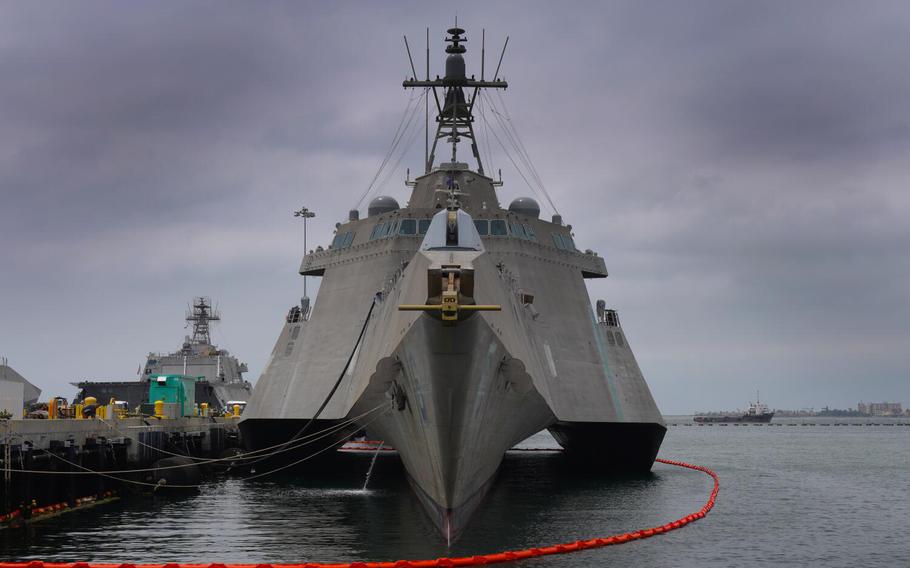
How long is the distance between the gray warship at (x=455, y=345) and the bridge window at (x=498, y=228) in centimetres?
3

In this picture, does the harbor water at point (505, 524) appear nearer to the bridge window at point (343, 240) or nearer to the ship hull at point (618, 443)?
the ship hull at point (618, 443)

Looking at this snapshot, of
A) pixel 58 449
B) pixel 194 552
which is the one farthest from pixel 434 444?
pixel 58 449

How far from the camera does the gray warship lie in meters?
15.6

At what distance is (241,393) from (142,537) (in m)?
49.5

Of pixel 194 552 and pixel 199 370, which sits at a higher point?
pixel 199 370

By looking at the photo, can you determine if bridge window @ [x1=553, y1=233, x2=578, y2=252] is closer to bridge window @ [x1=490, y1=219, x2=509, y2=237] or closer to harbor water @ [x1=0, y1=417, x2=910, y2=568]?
bridge window @ [x1=490, y1=219, x2=509, y2=237]

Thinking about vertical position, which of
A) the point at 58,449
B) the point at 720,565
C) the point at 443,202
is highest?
the point at 443,202

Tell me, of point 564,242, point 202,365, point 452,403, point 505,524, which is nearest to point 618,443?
point 564,242

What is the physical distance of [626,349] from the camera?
2800 cm

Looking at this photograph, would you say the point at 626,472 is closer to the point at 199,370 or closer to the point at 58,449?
the point at 58,449

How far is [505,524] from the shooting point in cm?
1850

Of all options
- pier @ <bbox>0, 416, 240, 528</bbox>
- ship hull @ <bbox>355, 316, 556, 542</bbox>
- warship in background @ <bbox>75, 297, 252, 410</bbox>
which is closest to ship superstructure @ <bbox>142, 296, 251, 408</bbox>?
warship in background @ <bbox>75, 297, 252, 410</bbox>

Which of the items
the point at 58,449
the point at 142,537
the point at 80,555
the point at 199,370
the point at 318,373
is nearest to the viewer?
the point at 80,555

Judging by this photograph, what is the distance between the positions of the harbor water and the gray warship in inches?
46.9
